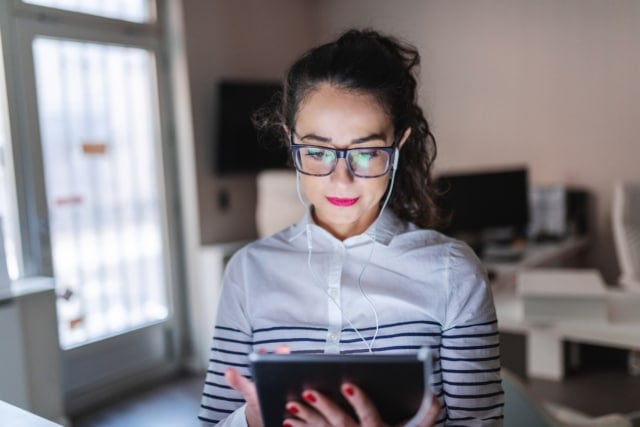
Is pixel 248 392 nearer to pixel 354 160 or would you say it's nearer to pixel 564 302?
pixel 354 160

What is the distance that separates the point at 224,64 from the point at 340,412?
3.36 m

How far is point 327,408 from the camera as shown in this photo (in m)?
0.80

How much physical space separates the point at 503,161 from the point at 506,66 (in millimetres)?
659

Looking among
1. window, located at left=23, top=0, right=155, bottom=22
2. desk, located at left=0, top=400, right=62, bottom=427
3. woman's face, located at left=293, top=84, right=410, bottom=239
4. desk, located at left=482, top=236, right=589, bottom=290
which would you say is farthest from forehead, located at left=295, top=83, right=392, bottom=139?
window, located at left=23, top=0, right=155, bottom=22

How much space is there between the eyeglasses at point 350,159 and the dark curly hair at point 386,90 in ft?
0.25

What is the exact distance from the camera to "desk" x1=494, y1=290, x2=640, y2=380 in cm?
227

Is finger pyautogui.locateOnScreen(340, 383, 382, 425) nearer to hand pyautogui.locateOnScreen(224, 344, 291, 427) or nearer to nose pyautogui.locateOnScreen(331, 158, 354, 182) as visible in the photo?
hand pyautogui.locateOnScreen(224, 344, 291, 427)

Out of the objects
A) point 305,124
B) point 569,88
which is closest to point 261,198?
point 569,88

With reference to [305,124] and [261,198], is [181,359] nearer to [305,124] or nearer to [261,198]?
[261,198]

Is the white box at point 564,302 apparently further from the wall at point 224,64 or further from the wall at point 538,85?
the wall at point 224,64

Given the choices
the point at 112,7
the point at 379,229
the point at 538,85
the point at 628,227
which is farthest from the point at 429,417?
the point at 538,85

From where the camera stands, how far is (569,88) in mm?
3910

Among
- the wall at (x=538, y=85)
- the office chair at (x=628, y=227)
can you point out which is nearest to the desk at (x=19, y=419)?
Result: the wall at (x=538, y=85)

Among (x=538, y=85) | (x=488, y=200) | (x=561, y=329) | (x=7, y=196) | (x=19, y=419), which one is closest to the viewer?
(x=19, y=419)
